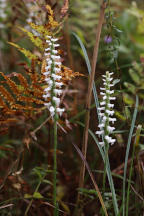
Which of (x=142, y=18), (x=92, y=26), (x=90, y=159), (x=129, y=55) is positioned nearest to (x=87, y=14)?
(x=92, y=26)

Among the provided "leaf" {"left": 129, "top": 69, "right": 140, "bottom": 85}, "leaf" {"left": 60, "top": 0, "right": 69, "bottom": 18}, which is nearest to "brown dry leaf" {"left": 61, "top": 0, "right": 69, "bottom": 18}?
"leaf" {"left": 60, "top": 0, "right": 69, "bottom": 18}

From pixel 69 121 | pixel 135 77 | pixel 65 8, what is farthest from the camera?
pixel 135 77

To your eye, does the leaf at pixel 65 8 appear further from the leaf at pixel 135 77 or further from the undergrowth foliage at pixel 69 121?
the leaf at pixel 135 77

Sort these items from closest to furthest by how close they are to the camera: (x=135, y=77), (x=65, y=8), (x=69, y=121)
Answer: (x=65, y=8) < (x=69, y=121) < (x=135, y=77)

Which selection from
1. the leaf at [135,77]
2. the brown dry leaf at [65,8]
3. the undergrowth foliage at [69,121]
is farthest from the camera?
the leaf at [135,77]

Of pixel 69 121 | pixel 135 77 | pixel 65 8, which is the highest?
pixel 65 8

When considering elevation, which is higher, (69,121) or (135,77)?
(135,77)

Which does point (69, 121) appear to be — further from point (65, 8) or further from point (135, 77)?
point (65, 8)

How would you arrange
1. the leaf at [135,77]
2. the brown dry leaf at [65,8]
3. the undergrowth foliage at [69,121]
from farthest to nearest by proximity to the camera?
the leaf at [135,77] < the brown dry leaf at [65,8] < the undergrowth foliage at [69,121]

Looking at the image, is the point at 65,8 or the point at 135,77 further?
the point at 135,77

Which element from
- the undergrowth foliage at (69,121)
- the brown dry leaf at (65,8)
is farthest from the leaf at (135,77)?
the brown dry leaf at (65,8)

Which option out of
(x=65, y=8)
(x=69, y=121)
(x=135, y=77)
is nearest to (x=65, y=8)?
(x=65, y=8)
